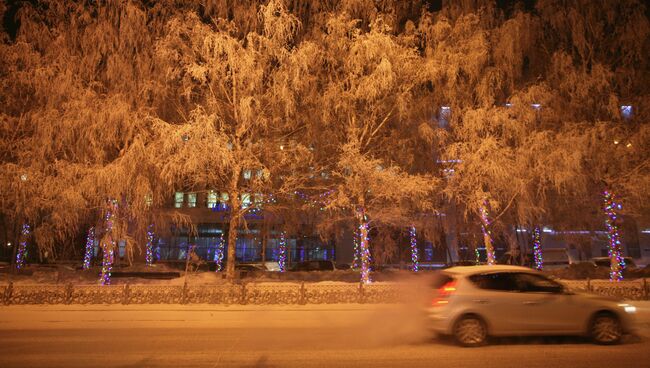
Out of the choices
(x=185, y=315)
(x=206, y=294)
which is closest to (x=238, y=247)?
(x=206, y=294)

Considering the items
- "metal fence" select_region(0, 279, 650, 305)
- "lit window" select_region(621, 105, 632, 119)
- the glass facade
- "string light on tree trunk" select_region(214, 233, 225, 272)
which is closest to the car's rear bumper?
"metal fence" select_region(0, 279, 650, 305)

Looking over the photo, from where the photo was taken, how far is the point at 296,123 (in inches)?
789

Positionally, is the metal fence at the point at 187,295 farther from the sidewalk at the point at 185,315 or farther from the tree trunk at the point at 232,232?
the tree trunk at the point at 232,232

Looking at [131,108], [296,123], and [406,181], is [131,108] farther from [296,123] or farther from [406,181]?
[406,181]

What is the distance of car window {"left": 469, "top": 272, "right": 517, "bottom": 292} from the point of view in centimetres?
906

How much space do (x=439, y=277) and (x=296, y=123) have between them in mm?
11963

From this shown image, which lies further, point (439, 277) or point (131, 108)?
point (131, 108)

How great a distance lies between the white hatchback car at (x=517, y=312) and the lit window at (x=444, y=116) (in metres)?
12.6

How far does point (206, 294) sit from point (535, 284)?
10529 millimetres

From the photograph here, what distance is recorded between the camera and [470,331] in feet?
29.0

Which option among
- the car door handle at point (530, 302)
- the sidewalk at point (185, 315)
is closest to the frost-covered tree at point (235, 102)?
the sidewalk at point (185, 315)

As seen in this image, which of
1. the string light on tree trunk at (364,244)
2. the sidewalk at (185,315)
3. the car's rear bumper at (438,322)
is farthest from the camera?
the string light on tree trunk at (364,244)

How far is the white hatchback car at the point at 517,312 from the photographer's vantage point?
348 inches

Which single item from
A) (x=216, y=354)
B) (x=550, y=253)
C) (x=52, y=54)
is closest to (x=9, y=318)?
(x=216, y=354)
